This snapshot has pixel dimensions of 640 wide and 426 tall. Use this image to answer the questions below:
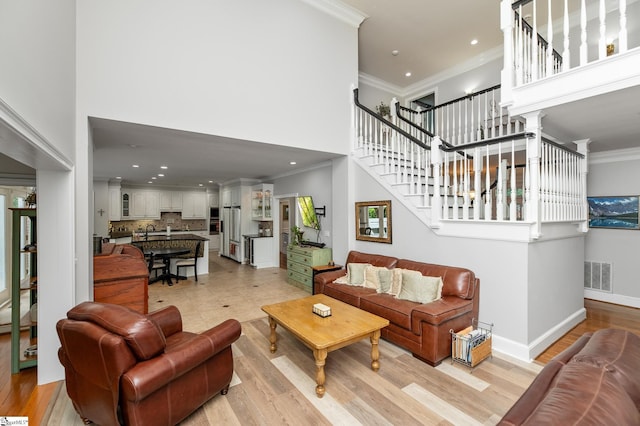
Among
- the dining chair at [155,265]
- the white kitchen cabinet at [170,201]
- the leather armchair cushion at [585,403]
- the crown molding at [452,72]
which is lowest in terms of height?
the dining chair at [155,265]

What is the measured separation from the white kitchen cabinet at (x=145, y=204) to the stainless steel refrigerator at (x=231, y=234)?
267 cm

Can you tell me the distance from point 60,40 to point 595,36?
742cm

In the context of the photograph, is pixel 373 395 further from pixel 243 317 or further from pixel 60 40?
pixel 60 40

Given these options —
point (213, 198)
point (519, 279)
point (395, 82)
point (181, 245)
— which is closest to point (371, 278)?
point (519, 279)

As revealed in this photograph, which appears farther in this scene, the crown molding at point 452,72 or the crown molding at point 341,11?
the crown molding at point 452,72

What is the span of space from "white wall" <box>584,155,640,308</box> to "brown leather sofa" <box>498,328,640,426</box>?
4.82 metres

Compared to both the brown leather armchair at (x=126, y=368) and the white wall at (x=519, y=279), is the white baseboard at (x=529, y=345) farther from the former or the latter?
the brown leather armchair at (x=126, y=368)

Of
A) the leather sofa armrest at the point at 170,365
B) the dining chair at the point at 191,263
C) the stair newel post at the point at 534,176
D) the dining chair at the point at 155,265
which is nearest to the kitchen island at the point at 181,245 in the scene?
the dining chair at the point at 191,263

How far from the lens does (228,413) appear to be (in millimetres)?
2244

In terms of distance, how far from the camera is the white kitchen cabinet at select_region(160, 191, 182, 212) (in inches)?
413

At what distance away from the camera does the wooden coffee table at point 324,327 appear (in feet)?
8.07

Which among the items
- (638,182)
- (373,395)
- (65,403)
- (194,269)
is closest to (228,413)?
(373,395)

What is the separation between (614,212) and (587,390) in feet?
19.0

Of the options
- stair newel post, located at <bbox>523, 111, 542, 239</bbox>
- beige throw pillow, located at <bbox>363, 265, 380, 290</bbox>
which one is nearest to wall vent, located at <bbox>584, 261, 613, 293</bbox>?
stair newel post, located at <bbox>523, 111, 542, 239</bbox>
